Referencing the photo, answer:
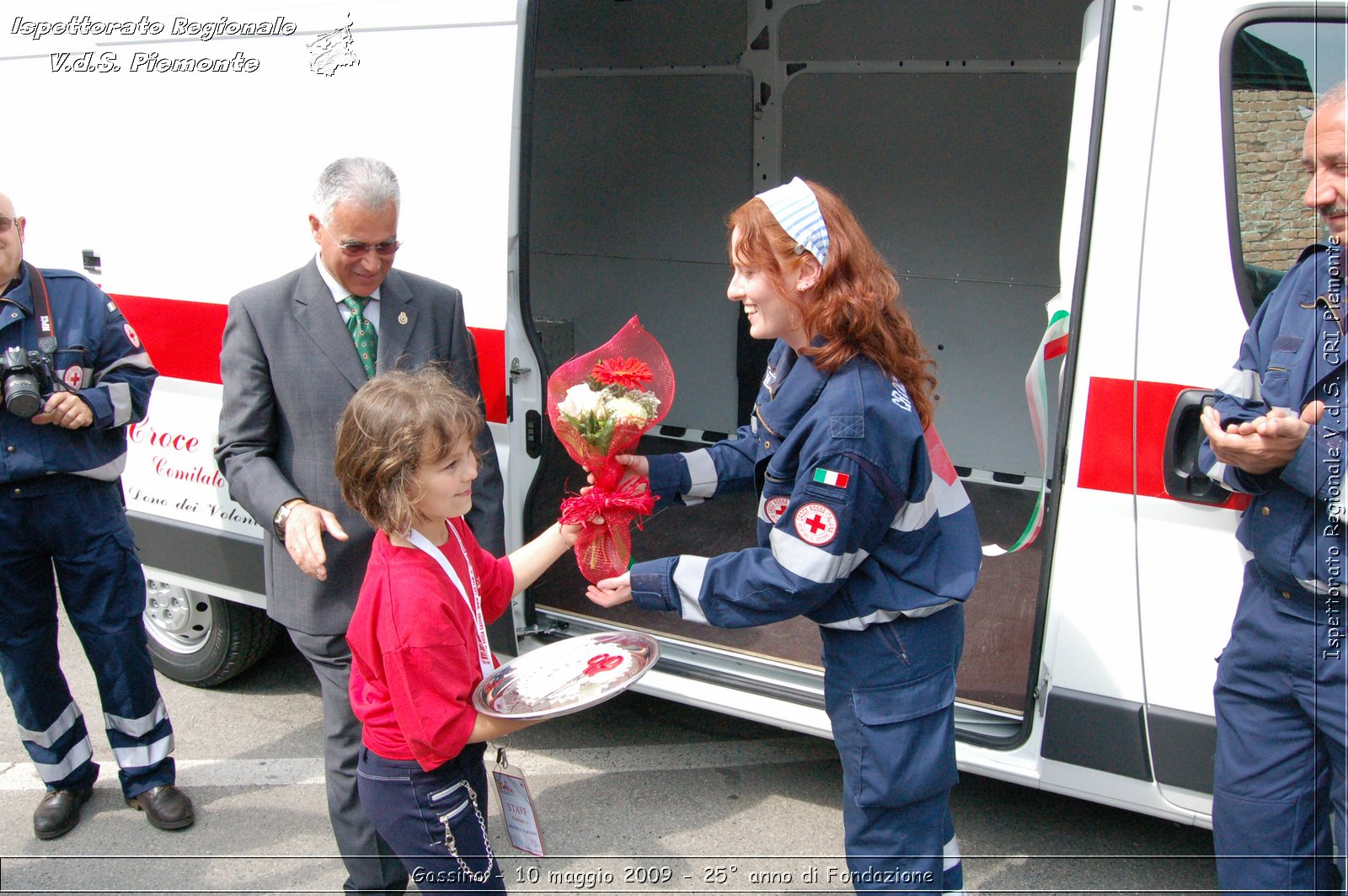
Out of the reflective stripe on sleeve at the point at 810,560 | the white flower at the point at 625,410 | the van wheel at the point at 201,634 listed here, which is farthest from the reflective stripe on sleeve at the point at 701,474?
the van wheel at the point at 201,634

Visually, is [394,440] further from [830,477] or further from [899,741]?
[899,741]

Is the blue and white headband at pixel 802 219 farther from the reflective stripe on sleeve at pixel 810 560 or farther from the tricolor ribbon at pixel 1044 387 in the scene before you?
the tricolor ribbon at pixel 1044 387

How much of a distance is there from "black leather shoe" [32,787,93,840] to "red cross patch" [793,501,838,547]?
2.51m

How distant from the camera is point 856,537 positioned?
188 centimetres

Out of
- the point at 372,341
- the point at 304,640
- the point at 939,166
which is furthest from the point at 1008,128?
the point at 304,640

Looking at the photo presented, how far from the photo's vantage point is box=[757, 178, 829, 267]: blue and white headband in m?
1.89

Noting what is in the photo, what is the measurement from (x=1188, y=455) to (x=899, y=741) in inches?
35.0

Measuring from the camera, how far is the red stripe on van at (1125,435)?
89.5 inches

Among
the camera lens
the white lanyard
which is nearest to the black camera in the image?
the camera lens

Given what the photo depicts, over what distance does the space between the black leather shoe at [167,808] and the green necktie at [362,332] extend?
1537 millimetres

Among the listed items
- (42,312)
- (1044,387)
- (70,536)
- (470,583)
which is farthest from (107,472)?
(1044,387)

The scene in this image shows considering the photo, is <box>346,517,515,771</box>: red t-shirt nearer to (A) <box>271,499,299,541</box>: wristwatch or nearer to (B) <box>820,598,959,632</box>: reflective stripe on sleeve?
(A) <box>271,499,299,541</box>: wristwatch

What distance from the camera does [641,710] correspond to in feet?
12.2

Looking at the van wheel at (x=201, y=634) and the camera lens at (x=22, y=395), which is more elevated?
the camera lens at (x=22, y=395)
